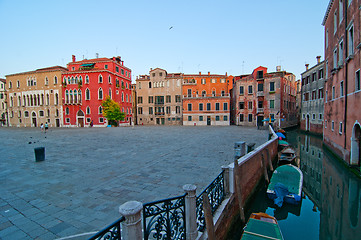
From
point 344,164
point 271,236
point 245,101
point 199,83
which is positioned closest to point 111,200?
point 271,236

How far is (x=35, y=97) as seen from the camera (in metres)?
40.8

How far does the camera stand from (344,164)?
11859mm

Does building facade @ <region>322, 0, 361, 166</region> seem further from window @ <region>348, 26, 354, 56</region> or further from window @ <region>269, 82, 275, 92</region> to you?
window @ <region>269, 82, 275, 92</region>

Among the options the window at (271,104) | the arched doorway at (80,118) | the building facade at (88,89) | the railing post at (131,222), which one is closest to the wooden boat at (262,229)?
the railing post at (131,222)

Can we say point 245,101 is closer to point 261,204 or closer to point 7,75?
point 261,204

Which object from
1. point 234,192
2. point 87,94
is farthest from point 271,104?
point 87,94

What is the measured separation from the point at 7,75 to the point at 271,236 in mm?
61210

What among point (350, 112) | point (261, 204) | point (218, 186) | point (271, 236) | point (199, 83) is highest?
point (199, 83)

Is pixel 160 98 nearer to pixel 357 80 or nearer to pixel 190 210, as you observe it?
pixel 357 80

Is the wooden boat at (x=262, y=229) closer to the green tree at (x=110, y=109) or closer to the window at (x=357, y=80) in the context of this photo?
the window at (x=357, y=80)

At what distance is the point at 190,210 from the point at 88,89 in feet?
132

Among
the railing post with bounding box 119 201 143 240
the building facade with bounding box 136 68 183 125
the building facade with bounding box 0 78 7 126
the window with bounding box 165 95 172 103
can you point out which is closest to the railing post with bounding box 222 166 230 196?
the railing post with bounding box 119 201 143 240

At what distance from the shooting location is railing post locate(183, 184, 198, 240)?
10.2ft

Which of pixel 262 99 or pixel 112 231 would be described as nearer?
pixel 112 231
